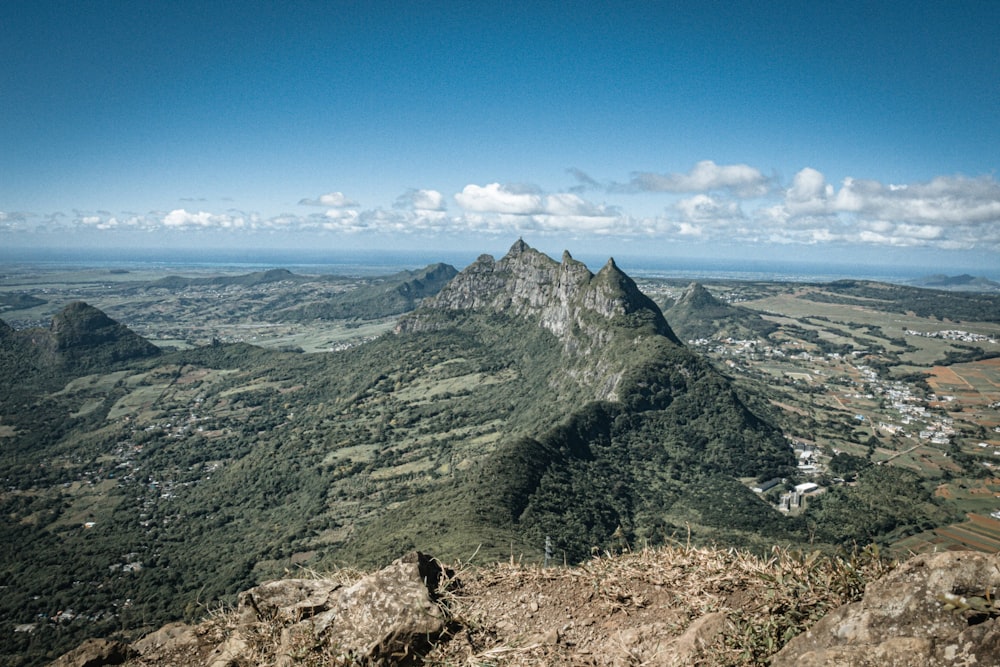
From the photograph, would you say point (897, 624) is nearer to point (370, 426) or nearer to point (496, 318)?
point (370, 426)

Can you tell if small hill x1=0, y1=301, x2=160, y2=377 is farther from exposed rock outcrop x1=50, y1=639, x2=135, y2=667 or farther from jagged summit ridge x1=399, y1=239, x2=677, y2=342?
exposed rock outcrop x1=50, y1=639, x2=135, y2=667

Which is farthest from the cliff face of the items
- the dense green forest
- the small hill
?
the small hill

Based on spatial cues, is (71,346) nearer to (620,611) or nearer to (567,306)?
(567,306)

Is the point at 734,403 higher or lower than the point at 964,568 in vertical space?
lower

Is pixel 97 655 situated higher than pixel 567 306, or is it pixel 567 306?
pixel 97 655

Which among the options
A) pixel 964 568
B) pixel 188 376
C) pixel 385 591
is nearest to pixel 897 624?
pixel 964 568

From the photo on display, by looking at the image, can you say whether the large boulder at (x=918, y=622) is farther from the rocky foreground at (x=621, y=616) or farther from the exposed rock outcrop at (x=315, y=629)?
the exposed rock outcrop at (x=315, y=629)

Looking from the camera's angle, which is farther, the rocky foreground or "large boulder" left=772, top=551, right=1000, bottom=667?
the rocky foreground

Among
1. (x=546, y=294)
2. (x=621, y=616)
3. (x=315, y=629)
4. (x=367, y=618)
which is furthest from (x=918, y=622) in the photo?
(x=546, y=294)
